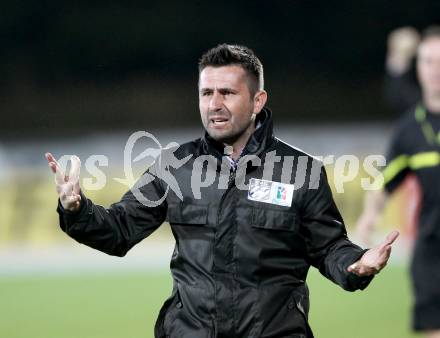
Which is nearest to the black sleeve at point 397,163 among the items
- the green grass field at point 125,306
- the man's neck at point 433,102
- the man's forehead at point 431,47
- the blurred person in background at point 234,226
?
the man's neck at point 433,102

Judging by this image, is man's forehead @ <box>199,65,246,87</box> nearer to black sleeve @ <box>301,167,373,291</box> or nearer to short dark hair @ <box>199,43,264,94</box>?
short dark hair @ <box>199,43,264,94</box>

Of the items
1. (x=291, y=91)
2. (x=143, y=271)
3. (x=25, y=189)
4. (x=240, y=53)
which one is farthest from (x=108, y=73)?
(x=240, y=53)

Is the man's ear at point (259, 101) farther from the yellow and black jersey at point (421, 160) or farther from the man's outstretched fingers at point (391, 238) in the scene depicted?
the yellow and black jersey at point (421, 160)

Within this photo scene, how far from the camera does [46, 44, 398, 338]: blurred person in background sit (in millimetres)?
4113

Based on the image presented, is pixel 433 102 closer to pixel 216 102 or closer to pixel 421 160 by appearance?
pixel 421 160

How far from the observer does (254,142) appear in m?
4.31

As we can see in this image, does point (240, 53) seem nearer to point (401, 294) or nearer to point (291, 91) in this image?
point (401, 294)

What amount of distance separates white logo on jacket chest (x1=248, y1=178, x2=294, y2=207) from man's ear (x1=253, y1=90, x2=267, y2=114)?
1.26 feet

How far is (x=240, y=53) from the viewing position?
4.39 meters

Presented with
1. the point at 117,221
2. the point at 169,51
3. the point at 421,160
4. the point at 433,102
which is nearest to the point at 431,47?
the point at 433,102

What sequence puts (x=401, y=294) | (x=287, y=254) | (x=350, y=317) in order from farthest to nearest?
(x=401, y=294)
(x=350, y=317)
(x=287, y=254)

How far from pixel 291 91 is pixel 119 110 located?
334 cm

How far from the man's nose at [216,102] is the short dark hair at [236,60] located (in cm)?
15

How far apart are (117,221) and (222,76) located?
795mm
